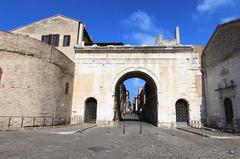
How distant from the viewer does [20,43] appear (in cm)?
1349

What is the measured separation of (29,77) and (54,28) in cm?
957

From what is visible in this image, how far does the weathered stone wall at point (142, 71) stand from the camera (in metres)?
18.5

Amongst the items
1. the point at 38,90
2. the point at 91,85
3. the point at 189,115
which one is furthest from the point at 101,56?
the point at 189,115

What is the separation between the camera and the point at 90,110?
1958 cm

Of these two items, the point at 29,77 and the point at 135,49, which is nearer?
the point at 29,77

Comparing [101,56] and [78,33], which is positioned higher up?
[78,33]

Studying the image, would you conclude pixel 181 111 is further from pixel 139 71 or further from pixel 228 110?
pixel 139 71

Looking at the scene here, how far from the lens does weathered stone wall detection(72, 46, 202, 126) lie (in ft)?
60.8

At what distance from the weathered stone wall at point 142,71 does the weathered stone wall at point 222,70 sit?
54.4 inches

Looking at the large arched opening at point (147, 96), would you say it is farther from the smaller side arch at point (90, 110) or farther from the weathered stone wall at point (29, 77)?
the weathered stone wall at point (29, 77)

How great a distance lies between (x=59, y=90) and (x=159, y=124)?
10020 mm

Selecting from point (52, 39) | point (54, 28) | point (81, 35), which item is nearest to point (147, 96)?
point (81, 35)

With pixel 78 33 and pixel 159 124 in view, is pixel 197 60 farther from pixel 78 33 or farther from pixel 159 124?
pixel 78 33

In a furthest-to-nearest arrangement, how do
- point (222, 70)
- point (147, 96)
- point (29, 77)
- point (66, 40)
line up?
point (147, 96) → point (66, 40) → point (222, 70) → point (29, 77)
